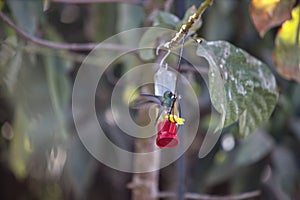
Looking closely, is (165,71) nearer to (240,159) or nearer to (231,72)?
(231,72)

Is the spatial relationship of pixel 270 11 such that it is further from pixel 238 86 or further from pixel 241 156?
pixel 241 156

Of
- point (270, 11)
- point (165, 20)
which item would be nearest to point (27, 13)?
point (165, 20)

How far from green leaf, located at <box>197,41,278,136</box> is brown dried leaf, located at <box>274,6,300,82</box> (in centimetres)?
7

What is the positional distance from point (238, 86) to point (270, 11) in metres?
0.21

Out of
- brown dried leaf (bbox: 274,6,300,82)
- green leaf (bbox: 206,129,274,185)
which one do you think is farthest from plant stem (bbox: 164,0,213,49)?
green leaf (bbox: 206,129,274,185)

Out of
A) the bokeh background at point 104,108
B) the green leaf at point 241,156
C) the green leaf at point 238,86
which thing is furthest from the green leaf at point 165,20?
the green leaf at point 241,156

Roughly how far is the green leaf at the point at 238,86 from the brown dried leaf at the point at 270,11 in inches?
3.8

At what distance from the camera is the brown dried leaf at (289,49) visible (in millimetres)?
970

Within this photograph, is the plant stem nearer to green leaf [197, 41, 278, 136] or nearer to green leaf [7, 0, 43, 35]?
green leaf [197, 41, 278, 136]

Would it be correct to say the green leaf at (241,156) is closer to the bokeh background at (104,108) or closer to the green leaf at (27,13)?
the bokeh background at (104,108)

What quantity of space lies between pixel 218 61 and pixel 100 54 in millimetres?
730

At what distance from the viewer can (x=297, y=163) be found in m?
1.57

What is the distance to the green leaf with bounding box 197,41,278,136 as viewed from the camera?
0.72 m

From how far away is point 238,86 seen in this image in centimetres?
80
